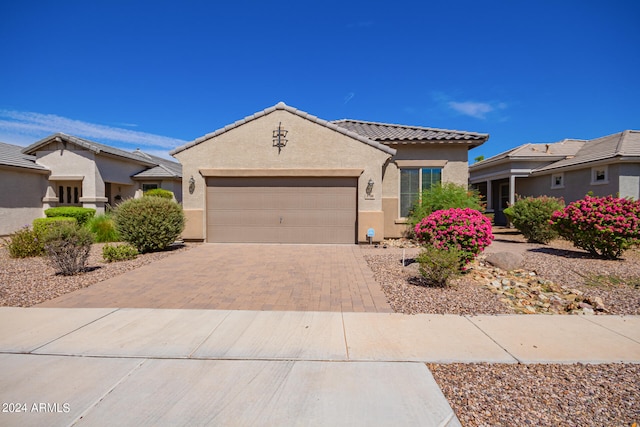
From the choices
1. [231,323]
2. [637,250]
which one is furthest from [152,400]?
[637,250]

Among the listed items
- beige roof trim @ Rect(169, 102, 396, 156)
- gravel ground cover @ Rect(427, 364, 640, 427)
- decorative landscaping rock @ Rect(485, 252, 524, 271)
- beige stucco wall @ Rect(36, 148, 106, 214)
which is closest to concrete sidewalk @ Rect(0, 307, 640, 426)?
gravel ground cover @ Rect(427, 364, 640, 427)

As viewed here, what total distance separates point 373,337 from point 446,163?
11.7 metres

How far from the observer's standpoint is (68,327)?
480cm

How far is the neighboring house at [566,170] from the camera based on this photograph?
49.6 ft

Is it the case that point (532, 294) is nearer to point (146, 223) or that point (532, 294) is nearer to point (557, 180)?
point (146, 223)

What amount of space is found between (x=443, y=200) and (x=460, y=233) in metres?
5.36

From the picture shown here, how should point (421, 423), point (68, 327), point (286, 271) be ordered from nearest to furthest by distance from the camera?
point (421, 423) < point (68, 327) < point (286, 271)

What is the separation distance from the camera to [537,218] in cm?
1338

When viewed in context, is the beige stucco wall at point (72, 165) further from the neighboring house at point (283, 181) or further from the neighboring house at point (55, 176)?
the neighboring house at point (283, 181)

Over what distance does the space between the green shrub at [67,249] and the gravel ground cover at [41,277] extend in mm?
225

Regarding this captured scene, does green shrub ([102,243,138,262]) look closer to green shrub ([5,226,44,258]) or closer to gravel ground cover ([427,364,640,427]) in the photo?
green shrub ([5,226,44,258])

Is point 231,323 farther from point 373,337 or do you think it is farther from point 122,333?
point 373,337

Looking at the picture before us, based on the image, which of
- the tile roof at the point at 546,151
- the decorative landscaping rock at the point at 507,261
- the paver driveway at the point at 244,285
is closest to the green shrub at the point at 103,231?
the paver driveway at the point at 244,285

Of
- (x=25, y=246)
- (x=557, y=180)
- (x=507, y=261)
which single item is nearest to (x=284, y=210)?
(x=507, y=261)
